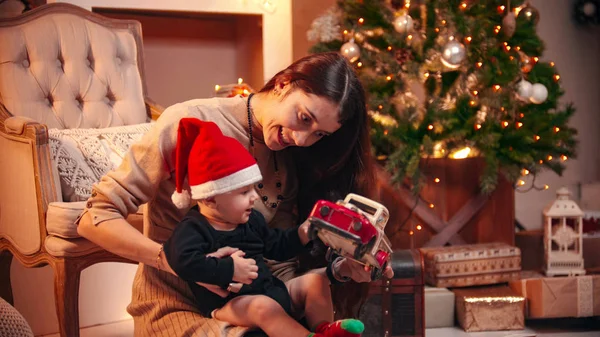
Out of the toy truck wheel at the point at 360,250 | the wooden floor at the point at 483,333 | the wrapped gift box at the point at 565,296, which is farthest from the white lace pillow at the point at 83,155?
the wrapped gift box at the point at 565,296

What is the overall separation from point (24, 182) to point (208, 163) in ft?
3.68

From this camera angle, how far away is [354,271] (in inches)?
54.4

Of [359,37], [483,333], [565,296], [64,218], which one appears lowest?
[483,333]

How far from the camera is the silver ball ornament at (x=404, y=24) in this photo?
2.83 metres

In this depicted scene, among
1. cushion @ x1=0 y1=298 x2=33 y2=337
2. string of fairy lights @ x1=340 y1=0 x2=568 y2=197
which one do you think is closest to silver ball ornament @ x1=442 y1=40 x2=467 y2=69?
string of fairy lights @ x1=340 y1=0 x2=568 y2=197

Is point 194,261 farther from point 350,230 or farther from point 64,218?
point 64,218

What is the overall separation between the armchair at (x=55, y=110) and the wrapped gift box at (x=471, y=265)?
1.19 metres

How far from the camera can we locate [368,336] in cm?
236

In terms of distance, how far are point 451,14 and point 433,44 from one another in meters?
0.13

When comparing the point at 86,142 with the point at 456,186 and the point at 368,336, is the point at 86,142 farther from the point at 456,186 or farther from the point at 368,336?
the point at 456,186

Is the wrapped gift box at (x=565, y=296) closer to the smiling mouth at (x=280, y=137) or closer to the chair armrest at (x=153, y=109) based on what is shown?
the chair armrest at (x=153, y=109)

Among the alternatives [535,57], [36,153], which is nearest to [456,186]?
[535,57]

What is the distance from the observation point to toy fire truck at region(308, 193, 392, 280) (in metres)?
1.18

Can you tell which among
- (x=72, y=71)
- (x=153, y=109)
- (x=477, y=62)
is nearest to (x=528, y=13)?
(x=477, y=62)
